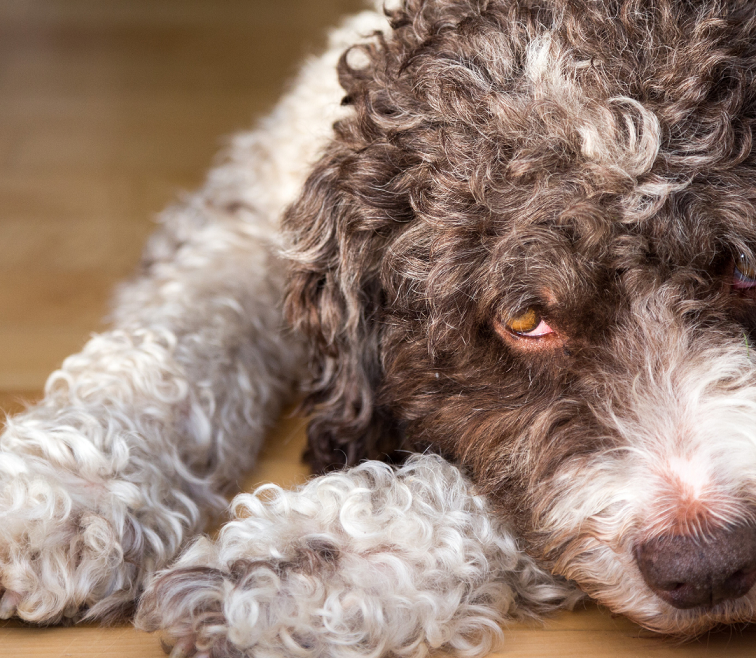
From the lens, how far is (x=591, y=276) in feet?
5.39

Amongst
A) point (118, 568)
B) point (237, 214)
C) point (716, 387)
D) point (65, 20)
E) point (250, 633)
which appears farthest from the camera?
point (65, 20)

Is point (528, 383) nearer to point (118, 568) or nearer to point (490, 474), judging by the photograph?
point (490, 474)

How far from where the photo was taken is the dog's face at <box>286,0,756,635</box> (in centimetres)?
151

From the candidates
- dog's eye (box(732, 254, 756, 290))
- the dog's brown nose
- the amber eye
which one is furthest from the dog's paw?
dog's eye (box(732, 254, 756, 290))

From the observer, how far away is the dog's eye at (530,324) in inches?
68.2

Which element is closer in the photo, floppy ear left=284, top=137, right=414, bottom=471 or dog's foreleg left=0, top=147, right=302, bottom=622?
dog's foreleg left=0, top=147, right=302, bottom=622

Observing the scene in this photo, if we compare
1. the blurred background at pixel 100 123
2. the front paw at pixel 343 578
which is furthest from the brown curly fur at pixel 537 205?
the blurred background at pixel 100 123

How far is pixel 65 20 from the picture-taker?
6.97 m

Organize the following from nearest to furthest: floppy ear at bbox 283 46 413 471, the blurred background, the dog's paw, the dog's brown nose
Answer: the dog's brown nose → the dog's paw → floppy ear at bbox 283 46 413 471 → the blurred background

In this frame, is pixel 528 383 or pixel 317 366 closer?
pixel 528 383

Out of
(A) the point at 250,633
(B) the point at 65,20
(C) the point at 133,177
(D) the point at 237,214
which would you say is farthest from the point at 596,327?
(B) the point at 65,20

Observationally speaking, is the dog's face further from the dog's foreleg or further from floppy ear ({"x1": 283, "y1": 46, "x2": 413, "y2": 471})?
the dog's foreleg

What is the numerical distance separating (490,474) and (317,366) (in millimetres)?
601

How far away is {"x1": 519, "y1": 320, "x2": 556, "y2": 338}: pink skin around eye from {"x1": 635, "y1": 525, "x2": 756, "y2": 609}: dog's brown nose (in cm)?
43
